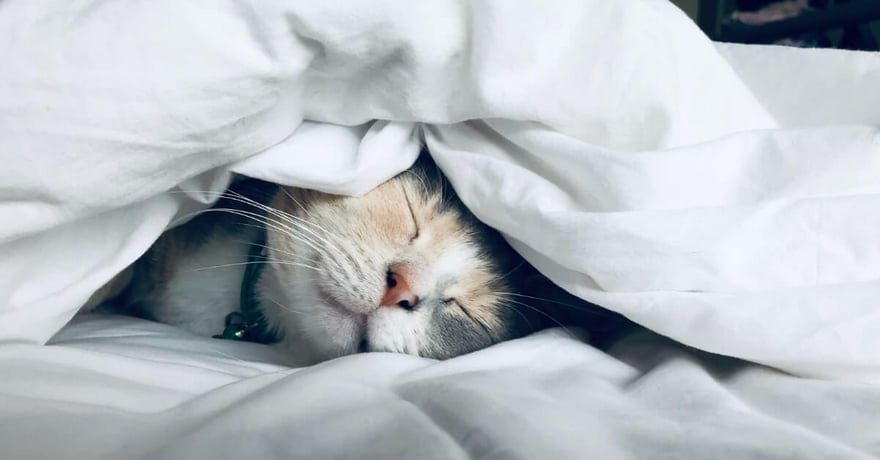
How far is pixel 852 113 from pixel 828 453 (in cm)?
50

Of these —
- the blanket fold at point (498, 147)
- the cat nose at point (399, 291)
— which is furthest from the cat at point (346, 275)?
the blanket fold at point (498, 147)

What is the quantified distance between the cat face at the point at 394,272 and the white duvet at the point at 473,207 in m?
0.07

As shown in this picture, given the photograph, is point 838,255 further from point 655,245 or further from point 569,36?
point 569,36

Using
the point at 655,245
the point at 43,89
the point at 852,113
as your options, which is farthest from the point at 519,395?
the point at 852,113

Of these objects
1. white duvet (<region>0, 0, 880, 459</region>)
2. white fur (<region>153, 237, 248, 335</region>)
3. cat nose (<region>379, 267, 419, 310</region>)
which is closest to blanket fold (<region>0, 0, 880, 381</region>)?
white duvet (<region>0, 0, 880, 459</region>)

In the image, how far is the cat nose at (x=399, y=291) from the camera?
0.82 meters

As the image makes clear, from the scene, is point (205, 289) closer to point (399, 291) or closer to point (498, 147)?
point (399, 291)

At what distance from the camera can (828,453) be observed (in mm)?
532

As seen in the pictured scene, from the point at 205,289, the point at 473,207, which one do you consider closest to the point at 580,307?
the point at 473,207

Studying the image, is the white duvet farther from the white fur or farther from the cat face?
the white fur

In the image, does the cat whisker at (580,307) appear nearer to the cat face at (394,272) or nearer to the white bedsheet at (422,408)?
the cat face at (394,272)

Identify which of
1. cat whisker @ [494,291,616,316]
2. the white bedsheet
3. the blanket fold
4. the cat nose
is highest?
the blanket fold

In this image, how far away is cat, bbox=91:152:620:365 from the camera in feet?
2.72

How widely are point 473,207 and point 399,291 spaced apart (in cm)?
13
